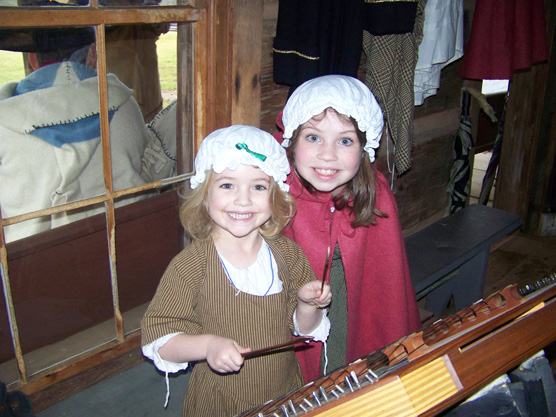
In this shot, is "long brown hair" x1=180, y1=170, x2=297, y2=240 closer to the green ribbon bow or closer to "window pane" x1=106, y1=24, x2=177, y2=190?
the green ribbon bow

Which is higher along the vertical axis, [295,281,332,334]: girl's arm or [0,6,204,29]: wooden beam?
[0,6,204,29]: wooden beam

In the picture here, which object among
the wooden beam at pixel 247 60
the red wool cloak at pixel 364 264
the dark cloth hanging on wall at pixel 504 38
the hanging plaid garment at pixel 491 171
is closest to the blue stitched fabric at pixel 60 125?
the wooden beam at pixel 247 60

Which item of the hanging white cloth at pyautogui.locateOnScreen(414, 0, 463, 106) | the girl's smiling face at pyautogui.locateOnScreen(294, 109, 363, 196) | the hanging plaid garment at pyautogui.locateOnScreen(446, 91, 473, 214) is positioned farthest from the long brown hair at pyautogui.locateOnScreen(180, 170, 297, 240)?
the hanging plaid garment at pyautogui.locateOnScreen(446, 91, 473, 214)

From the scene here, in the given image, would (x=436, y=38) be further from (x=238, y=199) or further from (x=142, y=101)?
(x=238, y=199)

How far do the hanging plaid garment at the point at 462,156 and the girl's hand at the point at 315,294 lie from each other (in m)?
2.48

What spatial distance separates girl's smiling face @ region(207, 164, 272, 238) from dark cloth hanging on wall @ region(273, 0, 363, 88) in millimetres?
709

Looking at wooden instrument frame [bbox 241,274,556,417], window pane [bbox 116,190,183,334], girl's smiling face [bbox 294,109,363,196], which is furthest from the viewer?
window pane [bbox 116,190,183,334]

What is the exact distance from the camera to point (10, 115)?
1.70m

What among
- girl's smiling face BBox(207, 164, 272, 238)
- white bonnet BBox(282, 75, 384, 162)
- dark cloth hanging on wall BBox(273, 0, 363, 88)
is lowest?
girl's smiling face BBox(207, 164, 272, 238)

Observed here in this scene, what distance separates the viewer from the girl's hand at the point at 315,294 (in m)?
1.49

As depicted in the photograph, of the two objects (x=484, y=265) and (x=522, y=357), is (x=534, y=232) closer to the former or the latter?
(x=484, y=265)

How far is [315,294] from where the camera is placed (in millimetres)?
1496

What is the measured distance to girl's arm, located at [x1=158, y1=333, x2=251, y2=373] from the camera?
4.13ft

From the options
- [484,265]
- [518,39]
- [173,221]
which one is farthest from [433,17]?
[173,221]
